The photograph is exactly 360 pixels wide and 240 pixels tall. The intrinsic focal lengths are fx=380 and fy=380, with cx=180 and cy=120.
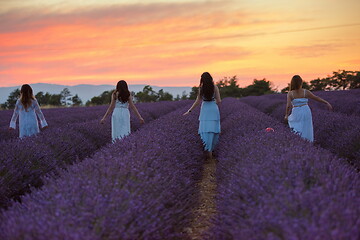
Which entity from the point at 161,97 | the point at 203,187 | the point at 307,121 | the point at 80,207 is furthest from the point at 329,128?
the point at 161,97

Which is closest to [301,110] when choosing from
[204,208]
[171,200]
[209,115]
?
[209,115]

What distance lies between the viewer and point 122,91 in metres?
5.98

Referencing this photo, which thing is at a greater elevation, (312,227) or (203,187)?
(312,227)

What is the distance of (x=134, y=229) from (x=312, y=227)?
92 cm

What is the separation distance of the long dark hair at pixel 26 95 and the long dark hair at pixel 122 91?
4.81ft

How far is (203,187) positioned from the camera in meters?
4.84

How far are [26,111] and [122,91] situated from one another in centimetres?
168

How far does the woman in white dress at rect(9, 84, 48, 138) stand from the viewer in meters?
6.19

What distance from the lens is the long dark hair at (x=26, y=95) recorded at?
6105 mm

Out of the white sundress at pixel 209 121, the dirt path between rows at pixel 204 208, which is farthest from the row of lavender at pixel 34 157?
the white sundress at pixel 209 121

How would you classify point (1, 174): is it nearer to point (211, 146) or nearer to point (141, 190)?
point (141, 190)

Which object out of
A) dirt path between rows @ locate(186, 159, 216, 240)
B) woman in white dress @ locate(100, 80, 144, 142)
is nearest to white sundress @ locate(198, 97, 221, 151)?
dirt path between rows @ locate(186, 159, 216, 240)

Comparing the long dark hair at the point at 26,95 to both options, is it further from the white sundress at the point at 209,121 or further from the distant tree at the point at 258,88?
the distant tree at the point at 258,88

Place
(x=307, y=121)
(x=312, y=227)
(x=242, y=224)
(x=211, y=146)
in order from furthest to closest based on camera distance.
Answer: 1. (x=211, y=146)
2. (x=307, y=121)
3. (x=242, y=224)
4. (x=312, y=227)
